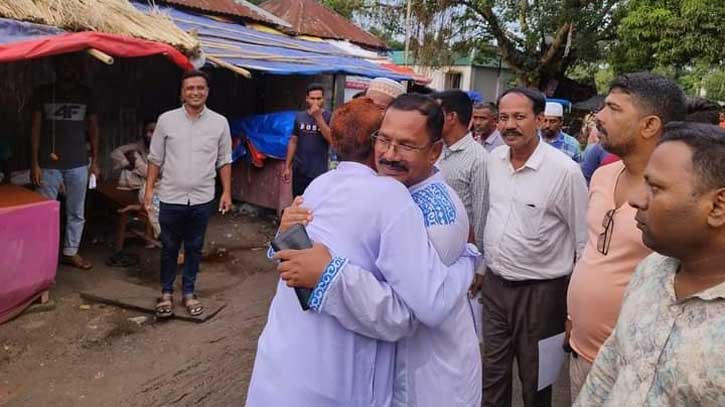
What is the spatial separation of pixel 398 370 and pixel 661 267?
0.79 meters

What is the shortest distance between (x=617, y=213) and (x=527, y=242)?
2.21 feet

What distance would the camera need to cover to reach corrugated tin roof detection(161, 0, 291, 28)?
9570mm

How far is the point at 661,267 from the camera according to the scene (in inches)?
56.2

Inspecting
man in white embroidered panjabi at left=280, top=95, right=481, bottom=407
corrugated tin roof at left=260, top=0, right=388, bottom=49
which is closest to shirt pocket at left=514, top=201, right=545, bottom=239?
man in white embroidered panjabi at left=280, top=95, right=481, bottom=407

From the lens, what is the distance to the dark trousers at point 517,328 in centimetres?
281

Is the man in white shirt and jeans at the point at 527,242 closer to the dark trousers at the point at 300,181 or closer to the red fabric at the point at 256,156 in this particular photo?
the dark trousers at the point at 300,181

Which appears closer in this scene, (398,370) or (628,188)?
(398,370)

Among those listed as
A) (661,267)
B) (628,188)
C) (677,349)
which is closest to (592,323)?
(628,188)

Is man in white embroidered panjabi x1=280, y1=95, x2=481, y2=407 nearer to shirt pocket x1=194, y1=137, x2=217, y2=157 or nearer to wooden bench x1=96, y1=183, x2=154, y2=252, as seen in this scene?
shirt pocket x1=194, y1=137, x2=217, y2=157

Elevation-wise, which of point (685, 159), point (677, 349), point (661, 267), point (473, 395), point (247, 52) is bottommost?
point (473, 395)

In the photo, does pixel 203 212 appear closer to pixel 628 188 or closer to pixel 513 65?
pixel 628 188

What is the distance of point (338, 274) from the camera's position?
1.54 meters

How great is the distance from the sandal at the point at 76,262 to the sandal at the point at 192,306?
1.48 metres

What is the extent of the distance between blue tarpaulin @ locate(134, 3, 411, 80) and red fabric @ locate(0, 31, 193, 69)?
1677 mm
